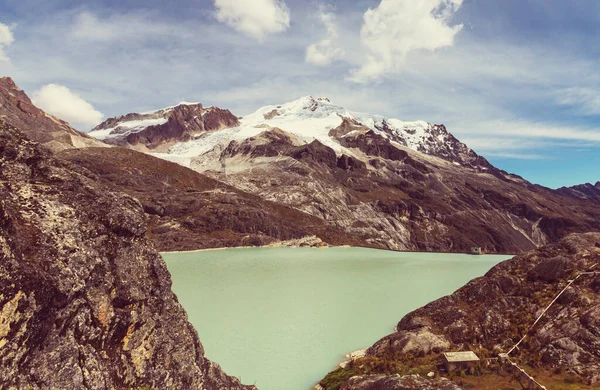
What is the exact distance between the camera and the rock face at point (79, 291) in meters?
8.70

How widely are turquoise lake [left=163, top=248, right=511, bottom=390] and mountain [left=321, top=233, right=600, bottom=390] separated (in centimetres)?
331

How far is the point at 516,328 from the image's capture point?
2117 cm

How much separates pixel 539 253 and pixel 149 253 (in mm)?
27241

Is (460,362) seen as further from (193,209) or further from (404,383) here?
(193,209)

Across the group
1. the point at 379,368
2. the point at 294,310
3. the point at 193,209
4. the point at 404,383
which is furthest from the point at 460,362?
the point at 193,209

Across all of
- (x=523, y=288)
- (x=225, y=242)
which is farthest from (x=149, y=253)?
(x=225, y=242)

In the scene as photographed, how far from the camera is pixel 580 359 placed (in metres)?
17.0

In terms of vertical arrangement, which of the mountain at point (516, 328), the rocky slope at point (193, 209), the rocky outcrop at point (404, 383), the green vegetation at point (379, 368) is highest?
the rocky slope at point (193, 209)

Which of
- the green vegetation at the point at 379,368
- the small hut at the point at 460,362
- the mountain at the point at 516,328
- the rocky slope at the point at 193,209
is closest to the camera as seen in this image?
the mountain at the point at 516,328

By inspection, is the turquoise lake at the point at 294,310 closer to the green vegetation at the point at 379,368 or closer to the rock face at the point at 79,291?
the green vegetation at the point at 379,368

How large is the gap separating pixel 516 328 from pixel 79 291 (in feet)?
72.8

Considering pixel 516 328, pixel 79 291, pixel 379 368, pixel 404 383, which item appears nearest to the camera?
pixel 79 291

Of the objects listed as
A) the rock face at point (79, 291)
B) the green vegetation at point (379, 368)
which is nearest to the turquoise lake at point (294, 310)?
the green vegetation at point (379, 368)

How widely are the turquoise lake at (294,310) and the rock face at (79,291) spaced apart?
9.41 metres
